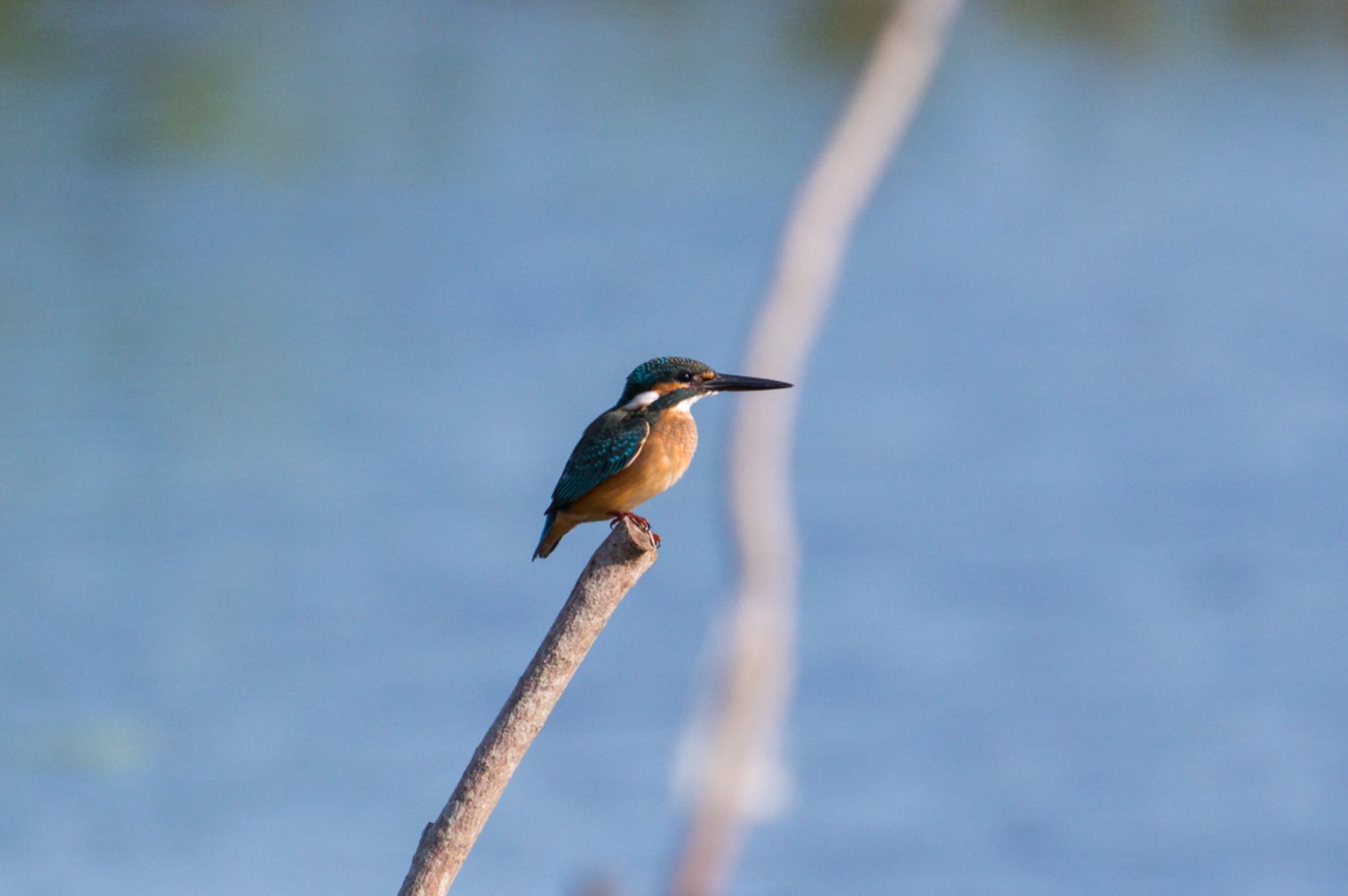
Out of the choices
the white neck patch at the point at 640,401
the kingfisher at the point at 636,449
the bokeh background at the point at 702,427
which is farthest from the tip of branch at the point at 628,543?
the bokeh background at the point at 702,427

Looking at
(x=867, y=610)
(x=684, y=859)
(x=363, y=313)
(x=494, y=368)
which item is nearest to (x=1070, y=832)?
(x=867, y=610)

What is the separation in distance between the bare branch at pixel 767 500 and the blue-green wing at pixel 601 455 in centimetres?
148

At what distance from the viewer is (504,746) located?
224 cm

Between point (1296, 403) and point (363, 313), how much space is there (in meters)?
7.07

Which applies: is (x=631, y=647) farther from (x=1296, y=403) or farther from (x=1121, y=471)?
(x=1296, y=403)

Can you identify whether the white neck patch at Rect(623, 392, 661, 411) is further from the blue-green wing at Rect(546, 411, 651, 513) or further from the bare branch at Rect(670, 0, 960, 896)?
the bare branch at Rect(670, 0, 960, 896)

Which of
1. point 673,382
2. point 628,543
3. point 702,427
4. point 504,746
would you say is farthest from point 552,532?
point 702,427

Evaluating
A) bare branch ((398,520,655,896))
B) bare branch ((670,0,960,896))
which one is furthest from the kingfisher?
bare branch ((670,0,960,896))

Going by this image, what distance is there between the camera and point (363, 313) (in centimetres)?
1435

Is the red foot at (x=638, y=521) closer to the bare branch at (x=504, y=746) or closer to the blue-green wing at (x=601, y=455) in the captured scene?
the blue-green wing at (x=601, y=455)

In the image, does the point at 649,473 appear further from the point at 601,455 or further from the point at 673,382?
the point at 673,382

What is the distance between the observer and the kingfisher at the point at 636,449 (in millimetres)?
3371

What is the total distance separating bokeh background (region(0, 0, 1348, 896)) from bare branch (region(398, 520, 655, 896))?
10.4 ft

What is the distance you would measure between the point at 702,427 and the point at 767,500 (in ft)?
30.1
